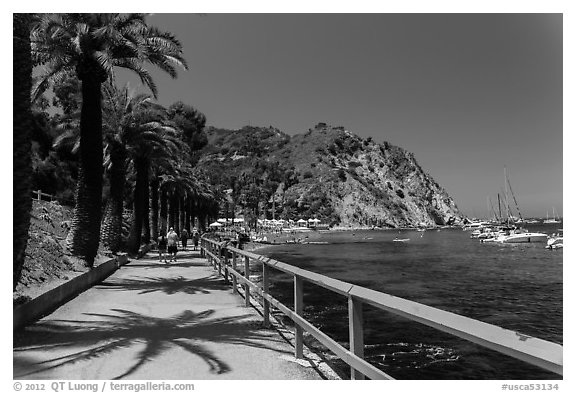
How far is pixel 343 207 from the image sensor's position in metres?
167

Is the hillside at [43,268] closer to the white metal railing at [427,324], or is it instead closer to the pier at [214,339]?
the pier at [214,339]

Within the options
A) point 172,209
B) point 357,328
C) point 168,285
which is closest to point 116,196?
point 168,285

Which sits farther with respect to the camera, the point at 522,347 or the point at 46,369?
the point at 46,369

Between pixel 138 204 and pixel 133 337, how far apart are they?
20.8m

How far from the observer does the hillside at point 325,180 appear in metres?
163

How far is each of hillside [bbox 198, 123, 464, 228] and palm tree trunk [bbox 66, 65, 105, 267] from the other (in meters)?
121

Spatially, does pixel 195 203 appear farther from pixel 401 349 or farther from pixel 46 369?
pixel 46 369

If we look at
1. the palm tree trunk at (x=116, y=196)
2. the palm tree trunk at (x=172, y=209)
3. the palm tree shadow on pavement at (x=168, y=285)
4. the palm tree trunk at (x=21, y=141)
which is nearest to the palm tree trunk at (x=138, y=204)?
the palm tree trunk at (x=116, y=196)

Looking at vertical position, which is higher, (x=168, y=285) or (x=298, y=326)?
(x=298, y=326)

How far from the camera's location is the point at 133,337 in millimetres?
5918

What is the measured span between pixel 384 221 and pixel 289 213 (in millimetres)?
34438

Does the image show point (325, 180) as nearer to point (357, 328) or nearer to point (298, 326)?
point (298, 326)

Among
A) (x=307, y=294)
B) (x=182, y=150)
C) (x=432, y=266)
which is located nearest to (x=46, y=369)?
(x=307, y=294)

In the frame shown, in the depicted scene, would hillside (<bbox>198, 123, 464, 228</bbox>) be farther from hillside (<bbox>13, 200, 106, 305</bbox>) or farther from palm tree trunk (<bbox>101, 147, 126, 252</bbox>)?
hillside (<bbox>13, 200, 106, 305</bbox>)
